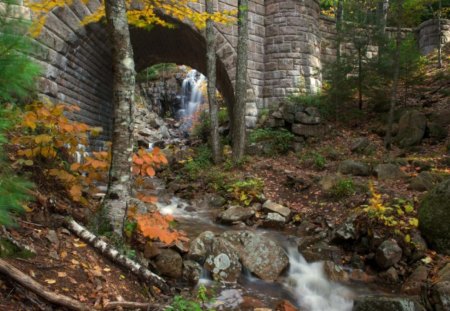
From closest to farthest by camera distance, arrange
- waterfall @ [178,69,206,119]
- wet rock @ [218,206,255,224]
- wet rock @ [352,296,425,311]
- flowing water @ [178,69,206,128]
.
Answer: wet rock @ [352,296,425,311]
wet rock @ [218,206,255,224]
flowing water @ [178,69,206,128]
waterfall @ [178,69,206,119]

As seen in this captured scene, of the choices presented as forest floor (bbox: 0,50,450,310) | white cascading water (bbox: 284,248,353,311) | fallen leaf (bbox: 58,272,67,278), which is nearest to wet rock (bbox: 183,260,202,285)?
forest floor (bbox: 0,50,450,310)

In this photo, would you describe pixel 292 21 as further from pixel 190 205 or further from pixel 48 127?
pixel 48 127

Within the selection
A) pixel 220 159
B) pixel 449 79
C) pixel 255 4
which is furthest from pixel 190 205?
pixel 449 79

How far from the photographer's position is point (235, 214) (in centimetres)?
800

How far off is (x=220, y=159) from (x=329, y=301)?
23.7 ft

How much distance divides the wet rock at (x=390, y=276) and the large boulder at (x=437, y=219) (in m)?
0.81

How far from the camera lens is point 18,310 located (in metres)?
2.38

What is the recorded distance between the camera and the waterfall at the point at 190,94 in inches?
1026

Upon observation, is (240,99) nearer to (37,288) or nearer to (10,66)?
(37,288)

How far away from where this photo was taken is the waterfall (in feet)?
85.5

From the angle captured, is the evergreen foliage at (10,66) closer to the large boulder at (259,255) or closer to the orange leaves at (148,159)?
the orange leaves at (148,159)

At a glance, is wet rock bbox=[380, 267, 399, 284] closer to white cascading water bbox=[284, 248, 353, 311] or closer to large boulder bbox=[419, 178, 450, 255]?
white cascading water bbox=[284, 248, 353, 311]

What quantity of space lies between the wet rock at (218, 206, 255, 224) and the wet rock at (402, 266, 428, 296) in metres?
3.49

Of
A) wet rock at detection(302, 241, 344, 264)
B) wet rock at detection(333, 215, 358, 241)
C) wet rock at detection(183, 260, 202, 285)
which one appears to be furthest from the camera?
wet rock at detection(333, 215, 358, 241)
